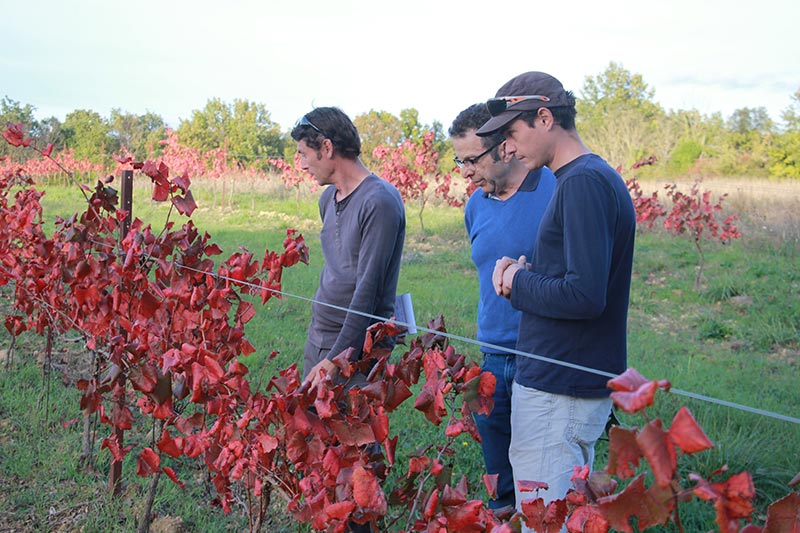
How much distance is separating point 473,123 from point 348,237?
2.24 feet

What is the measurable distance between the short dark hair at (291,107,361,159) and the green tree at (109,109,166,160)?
37.5 m

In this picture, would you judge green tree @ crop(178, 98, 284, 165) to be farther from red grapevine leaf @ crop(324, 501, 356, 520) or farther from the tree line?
red grapevine leaf @ crop(324, 501, 356, 520)

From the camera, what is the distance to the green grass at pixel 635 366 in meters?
2.95

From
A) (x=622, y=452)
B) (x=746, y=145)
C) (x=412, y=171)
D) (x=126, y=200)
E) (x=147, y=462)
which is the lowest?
(x=147, y=462)

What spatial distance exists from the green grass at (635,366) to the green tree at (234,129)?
116ft

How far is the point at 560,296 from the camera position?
168cm

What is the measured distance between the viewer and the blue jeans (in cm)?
236

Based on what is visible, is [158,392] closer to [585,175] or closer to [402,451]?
[585,175]

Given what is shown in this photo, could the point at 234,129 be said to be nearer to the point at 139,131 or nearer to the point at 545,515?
the point at 139,131

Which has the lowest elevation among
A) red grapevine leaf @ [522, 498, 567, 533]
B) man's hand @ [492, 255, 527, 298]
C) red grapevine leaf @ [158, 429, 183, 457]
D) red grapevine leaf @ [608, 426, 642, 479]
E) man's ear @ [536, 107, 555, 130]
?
red grapevine leaf @ [158, 429, 183, 457]

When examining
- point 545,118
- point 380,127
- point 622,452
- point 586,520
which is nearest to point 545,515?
point 586,520

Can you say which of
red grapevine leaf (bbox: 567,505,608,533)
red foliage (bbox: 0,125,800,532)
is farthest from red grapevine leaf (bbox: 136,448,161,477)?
red grapevine leaf (bbox: 567,505,608,533)

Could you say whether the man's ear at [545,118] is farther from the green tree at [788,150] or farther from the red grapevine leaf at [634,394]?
the green tree at [788,150]

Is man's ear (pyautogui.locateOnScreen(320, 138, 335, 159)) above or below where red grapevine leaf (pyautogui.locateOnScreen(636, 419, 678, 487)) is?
above
